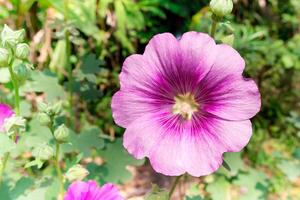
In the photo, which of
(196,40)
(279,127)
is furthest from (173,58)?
(279,127)

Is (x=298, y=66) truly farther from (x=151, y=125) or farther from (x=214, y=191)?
(x=151, y=125)

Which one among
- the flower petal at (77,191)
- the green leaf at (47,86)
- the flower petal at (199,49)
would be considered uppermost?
the flower petal at (199,49)

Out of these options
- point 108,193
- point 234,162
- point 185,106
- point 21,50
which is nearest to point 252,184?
point 234,162

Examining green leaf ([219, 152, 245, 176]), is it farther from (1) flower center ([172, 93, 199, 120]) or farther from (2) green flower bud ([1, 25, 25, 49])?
(2) green flower bud ([1, 25, 25, 49])

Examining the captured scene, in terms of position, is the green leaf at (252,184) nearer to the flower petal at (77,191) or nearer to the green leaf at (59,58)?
the flower petal at (77,191)

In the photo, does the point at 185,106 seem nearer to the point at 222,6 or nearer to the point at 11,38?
the point at 222,6

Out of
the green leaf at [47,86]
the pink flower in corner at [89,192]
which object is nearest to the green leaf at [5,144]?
the pink flower in corner at [89,192]
